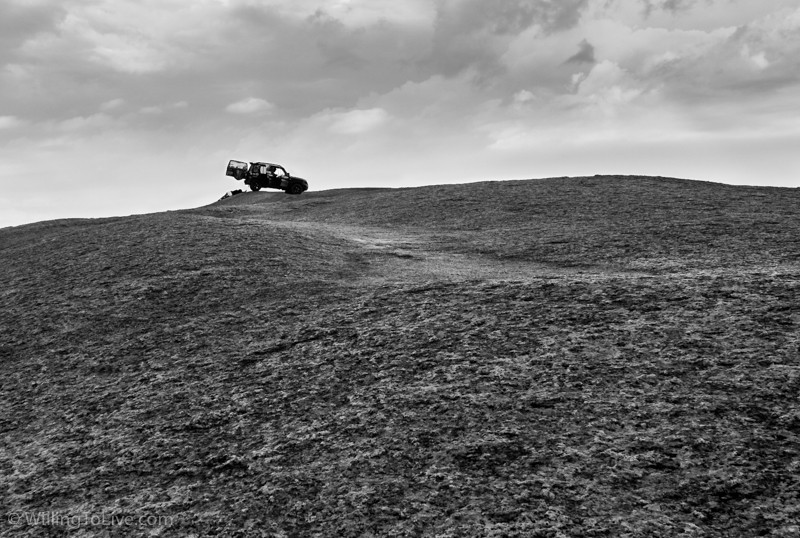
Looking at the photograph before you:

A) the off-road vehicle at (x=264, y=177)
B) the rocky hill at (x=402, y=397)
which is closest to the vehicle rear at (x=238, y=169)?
the off-road vehicle at (x=264, y=177)

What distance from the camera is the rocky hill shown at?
198 inches

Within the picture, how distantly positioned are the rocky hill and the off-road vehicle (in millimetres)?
30497

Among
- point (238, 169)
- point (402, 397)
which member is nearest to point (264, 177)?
point (238, 169)

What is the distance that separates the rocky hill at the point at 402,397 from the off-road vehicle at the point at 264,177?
30.5 metres

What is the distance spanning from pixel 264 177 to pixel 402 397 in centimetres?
3852

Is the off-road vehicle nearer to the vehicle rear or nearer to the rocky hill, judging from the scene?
the vehicle rear

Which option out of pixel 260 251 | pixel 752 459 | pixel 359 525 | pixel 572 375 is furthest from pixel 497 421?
pixel 260 251

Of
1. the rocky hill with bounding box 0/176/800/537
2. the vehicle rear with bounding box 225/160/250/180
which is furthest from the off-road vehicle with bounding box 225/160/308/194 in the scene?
the rocky hill with bounding box 0/176/800/537

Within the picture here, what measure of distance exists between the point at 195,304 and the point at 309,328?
2.70m

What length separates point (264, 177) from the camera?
4334 centimetres

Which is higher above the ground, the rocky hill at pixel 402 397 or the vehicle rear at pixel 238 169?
the vehicle rear at pixel 238 169

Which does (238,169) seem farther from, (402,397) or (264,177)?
(402,397)

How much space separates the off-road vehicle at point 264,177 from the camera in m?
43.2

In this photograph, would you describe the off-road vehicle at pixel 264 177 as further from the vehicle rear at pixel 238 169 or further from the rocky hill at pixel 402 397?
the rocky hill at pixel 402 397
